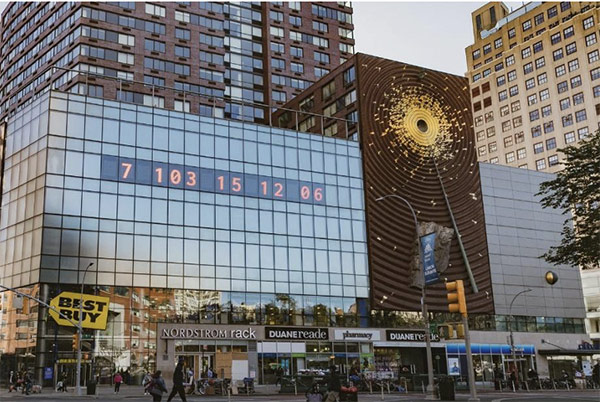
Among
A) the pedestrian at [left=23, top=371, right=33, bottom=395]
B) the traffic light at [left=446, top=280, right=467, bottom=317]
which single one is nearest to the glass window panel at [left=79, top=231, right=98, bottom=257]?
the pedestrian at [left=23, top=371, right=33, bottom=395]

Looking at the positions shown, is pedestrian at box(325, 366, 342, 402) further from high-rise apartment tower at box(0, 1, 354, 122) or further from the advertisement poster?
high-rise apartment tower at box(0, 1, 354, 122)

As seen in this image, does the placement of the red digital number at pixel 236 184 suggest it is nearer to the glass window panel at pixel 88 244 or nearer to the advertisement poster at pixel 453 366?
the glass window panel at pixel 88 244

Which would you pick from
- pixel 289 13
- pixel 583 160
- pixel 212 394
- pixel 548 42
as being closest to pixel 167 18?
pixel 289 13

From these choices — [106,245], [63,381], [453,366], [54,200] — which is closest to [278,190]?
[106,245]

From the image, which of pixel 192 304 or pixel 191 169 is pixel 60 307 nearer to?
pixel 192 304

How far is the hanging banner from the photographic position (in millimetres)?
34188

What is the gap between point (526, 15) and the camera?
479 ft

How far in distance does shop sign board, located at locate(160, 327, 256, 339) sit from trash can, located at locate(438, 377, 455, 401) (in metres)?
30.6

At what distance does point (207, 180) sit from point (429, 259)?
34.4m

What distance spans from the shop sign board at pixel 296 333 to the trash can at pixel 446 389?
3117cm

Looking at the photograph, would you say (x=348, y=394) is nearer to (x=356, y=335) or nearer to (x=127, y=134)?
(x=356, y=335)

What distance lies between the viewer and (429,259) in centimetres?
3469

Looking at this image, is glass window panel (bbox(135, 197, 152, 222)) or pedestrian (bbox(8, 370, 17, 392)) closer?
pedestrian (bbox(8, 370, 17, 392))

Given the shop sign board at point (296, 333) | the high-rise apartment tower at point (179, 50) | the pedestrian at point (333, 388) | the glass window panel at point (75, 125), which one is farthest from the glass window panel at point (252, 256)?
the pedestrian at point (333, 388)
